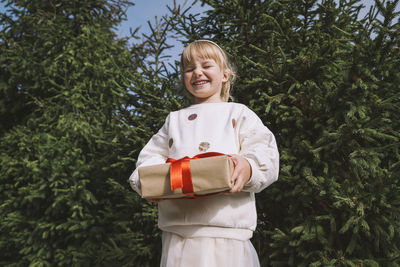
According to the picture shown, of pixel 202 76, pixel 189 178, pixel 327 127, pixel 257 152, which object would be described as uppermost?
pixel 202 76

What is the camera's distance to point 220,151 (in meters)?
1.49

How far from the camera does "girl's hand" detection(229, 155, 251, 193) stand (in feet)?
4.22

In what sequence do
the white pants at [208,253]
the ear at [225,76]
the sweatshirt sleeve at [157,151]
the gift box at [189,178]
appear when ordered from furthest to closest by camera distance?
the ear at [225,76]
the sweatshirt sleeve at [157,151]
the white pants at [208,253]
the gift box at [189,178]

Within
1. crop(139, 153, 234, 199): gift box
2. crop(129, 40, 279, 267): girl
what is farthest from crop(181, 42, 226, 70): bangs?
crop(139, 153, 234, 199): gift box

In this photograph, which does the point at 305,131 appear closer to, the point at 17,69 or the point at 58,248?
the point at 58,248

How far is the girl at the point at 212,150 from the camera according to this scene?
4.60 ft

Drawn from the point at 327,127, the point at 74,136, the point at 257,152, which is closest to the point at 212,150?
the point at 257,152

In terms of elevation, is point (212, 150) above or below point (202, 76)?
below

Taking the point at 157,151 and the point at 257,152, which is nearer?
the point at 257,152

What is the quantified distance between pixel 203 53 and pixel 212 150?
1.87 ft

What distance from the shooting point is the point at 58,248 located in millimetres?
3965

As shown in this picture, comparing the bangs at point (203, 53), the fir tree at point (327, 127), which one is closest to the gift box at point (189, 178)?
the bangs at point (203, 53)

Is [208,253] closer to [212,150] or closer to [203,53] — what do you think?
[212,150]

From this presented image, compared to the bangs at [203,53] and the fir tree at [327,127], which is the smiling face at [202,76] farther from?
the fir tree at [327,127]
